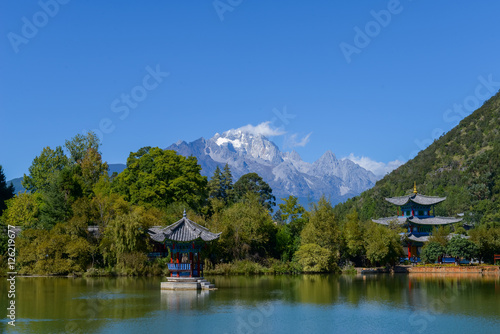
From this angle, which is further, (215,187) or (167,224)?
(215,187)

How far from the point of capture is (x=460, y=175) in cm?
8650

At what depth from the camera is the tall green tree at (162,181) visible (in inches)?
1836

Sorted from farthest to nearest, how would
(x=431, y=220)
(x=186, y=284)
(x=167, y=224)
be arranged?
(x=431, y=220)
(x=167, y=224)
(x=186, y=284)

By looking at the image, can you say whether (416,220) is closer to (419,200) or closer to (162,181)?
(419,200)

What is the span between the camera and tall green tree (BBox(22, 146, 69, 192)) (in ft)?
179

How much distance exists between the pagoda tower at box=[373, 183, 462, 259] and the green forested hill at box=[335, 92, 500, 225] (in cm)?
1407

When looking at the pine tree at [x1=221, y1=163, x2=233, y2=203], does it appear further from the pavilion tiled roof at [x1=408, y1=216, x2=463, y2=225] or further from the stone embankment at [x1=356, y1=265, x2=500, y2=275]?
Answer: the stone embankment at [x1=356, y1=265, x2=500, y2=275]

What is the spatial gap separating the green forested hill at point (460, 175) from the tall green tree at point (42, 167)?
154 feet

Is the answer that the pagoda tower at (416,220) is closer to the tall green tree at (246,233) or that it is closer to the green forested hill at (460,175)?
the tall green tree at (246,233)

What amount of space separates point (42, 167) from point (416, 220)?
38.2 m

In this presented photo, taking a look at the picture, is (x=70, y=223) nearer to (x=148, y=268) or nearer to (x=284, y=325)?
(x=148, y=268)

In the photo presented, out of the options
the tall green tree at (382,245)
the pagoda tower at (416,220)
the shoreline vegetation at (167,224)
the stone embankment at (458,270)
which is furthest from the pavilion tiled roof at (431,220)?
A: the stone embankment at (458,270)

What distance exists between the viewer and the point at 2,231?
129 ft

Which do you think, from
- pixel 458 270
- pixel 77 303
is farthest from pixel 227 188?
pixel 77 303
